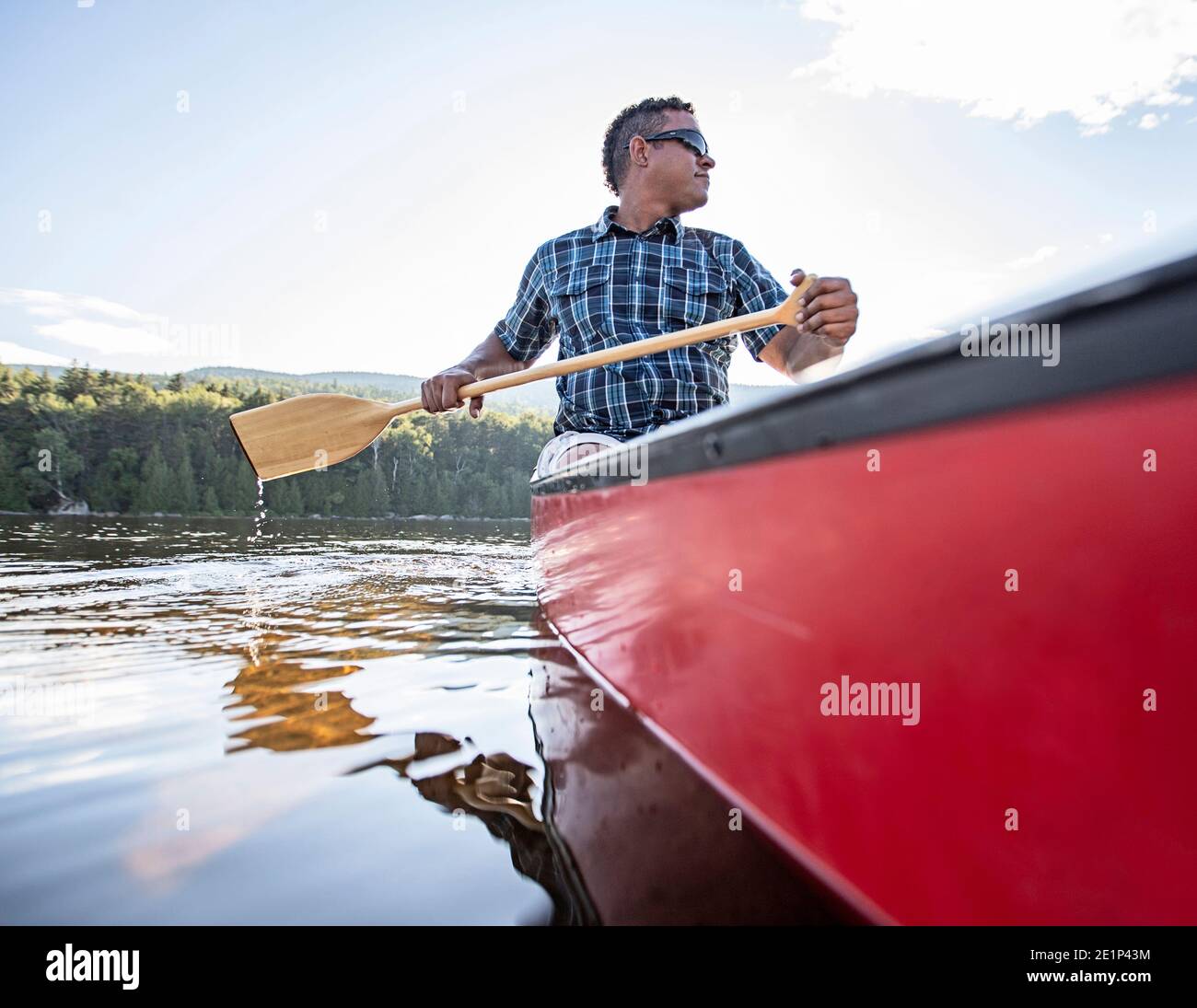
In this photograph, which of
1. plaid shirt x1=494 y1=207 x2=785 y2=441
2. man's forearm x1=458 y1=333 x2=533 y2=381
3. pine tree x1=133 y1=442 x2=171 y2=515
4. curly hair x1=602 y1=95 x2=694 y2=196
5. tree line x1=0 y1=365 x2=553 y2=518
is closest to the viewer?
plaid shirt x1=494 y1=207 x2=785 y2=441

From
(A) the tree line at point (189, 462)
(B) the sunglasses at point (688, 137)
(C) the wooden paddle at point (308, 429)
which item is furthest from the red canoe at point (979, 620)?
(A) the tree line at point (189, 462)

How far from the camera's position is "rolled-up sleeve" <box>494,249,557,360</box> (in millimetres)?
3711

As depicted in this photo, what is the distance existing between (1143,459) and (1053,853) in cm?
40

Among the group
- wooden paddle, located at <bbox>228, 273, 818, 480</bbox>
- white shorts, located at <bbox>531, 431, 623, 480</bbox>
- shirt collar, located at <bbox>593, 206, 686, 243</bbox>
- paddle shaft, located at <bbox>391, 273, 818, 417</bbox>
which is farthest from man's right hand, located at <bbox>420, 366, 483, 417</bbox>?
shirt collar, located at <bbox>593, 206, 686, 243</bbox>

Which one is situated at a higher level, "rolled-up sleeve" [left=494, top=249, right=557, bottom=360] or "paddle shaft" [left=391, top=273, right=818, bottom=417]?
"rolled-up sleeve" [left=494, top=249, right=557, bottom=360]

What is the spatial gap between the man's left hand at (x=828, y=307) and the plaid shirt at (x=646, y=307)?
558 millimetres

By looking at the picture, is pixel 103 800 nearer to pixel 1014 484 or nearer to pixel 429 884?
→ pixel 429 884

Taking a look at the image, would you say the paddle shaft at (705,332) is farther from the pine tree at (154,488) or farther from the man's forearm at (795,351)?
the pine tree at (154,488)

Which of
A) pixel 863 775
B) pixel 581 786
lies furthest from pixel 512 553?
pixel 863 775

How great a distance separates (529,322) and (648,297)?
0.95 metres

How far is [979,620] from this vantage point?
80 cm

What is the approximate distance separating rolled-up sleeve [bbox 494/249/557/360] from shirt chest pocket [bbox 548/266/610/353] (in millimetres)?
239

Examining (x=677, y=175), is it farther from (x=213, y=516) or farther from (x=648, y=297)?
(x=213, y=516)

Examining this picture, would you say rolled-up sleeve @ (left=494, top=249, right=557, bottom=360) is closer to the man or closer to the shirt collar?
the man
